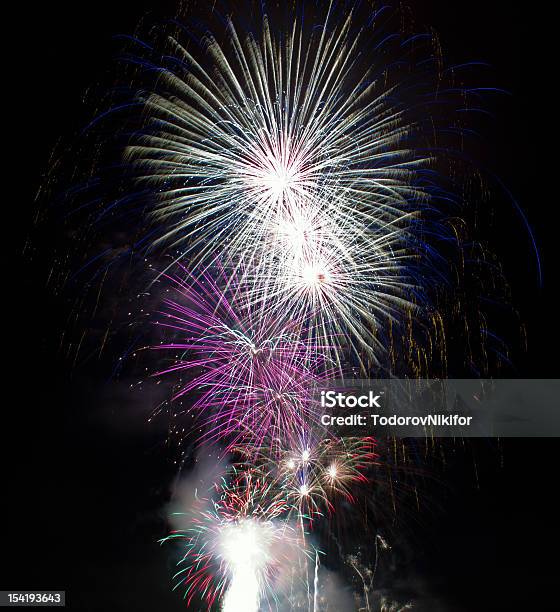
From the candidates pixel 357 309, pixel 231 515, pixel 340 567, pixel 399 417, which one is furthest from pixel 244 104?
pixel 340 567

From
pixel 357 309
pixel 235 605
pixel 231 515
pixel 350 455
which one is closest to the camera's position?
pixel 357 309

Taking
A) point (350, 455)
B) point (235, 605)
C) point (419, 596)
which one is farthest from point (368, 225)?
point (419, 596)

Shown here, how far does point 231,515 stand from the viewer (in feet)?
Result: 57.1

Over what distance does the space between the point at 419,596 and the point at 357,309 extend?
101 feet

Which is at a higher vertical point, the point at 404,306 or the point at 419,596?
the point at 404,306

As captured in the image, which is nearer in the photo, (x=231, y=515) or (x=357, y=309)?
(x=357, y=309)

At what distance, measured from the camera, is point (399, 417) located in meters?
15.0

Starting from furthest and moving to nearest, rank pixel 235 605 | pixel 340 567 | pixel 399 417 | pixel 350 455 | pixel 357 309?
pixel 340 567
pixel 235 605
pixel 350 455
pixel 399 417
pixel 357 309

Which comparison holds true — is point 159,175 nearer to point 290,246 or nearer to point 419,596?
point 290,246

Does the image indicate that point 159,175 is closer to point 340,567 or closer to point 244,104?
point 244,104

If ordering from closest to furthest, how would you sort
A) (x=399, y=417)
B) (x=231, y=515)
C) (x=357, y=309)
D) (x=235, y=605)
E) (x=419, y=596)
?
(x=357, y=309)
(x=399, y=417)
(x=231, y=515)
(x=235, y=605)
(x=419, y=596)

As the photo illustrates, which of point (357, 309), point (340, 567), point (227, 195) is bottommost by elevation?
point (340, 567)

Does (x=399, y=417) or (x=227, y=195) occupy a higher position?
(x=227, y=195)

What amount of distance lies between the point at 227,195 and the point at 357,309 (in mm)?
4221
